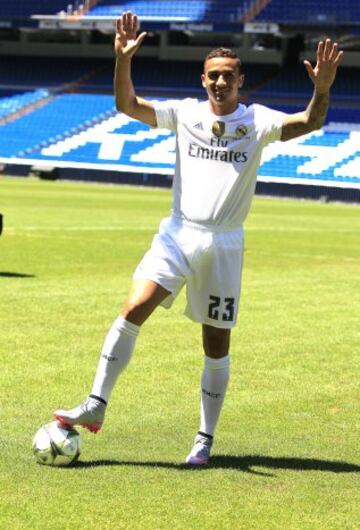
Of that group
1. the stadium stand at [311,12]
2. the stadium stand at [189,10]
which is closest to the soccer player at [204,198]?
the stadium stand at [311,12]

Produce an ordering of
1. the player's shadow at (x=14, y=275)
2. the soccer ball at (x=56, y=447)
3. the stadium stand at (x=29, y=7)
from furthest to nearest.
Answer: the stadium stand at (x=29, y=7) → the player's shadow at (x=14, y=275) → the soccer ball at (x=56, y=447)

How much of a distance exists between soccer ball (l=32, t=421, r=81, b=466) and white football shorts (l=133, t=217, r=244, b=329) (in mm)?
975

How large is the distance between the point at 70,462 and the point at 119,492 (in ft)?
2.05

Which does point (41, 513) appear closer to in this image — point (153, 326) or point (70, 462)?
point (70, 462)

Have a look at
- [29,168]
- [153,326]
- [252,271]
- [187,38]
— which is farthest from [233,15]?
[153,326]

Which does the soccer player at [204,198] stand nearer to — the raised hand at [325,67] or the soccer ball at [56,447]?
the raised hand at [325,67]

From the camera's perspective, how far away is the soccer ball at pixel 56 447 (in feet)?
21.5

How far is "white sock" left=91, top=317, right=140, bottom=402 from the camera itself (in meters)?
6.81

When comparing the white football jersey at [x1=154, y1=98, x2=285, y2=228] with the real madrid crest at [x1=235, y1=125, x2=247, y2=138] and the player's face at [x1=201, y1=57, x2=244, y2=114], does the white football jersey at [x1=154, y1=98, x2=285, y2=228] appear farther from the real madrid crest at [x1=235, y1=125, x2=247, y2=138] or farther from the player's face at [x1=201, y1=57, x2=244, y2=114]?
the player's face at [x1=201, y1=57, x2=244, y2=114]

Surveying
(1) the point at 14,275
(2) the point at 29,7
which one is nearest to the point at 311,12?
(2) the point at 29,7

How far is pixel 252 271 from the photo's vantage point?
744 inches

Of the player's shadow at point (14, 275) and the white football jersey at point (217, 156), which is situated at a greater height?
the white football jersey at point (217, 156)

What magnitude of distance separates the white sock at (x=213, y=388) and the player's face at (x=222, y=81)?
5.11 ft

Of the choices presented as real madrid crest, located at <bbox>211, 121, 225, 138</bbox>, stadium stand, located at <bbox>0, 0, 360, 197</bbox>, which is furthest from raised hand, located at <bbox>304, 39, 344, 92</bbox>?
stadium stand, located at <bbox>0, 0, 360, 197</bbox>
